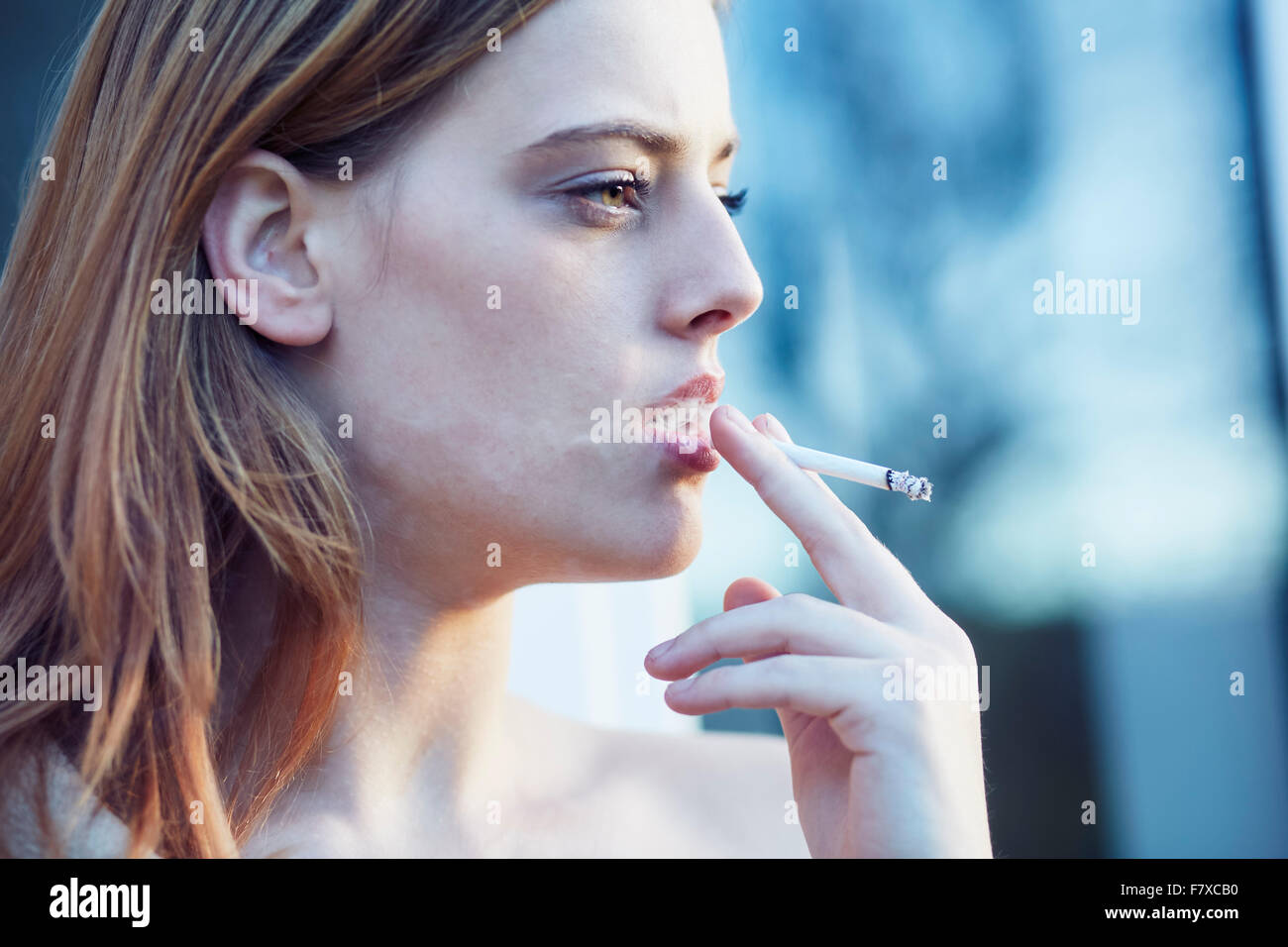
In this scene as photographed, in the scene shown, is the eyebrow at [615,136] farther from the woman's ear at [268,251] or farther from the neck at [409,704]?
the neck at [409,704]

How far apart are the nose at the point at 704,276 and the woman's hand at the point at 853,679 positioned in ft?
0.36

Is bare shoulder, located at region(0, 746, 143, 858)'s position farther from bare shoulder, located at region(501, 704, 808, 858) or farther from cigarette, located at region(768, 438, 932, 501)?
cigarette, located at region(768, 438, 932, 501)

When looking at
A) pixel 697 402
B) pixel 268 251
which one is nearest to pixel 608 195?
pixel 697 402

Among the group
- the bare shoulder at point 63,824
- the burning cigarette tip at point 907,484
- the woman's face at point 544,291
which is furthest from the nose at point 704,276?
the bare shoulder at point 63,824

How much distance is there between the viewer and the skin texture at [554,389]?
95 cm

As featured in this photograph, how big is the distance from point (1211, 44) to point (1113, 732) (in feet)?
3.84

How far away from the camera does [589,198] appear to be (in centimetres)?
100

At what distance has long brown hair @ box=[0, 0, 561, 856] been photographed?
90 cm

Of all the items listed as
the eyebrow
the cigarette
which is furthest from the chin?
the eyebrow

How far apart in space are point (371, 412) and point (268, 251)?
0.20 m

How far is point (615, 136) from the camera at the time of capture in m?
0.98
